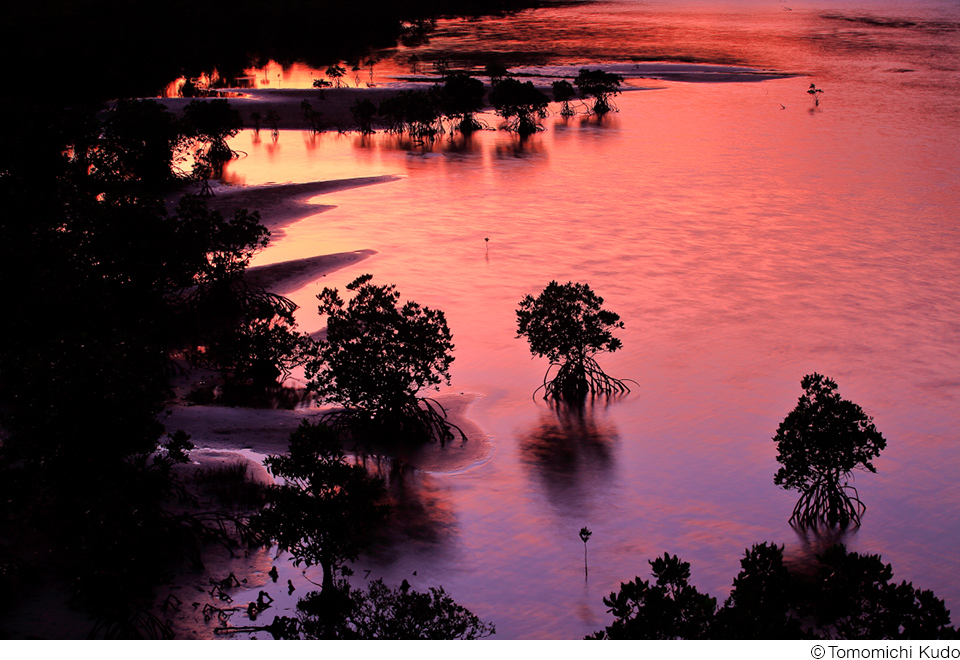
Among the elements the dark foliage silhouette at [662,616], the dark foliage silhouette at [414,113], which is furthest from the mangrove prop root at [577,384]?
the dark foliage silhouette at [414,113]

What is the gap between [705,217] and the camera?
44.2 meters

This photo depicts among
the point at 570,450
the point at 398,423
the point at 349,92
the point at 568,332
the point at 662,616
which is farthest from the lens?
the point at 349,92

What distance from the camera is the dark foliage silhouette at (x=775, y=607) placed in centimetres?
1085

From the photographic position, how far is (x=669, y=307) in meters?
32.3

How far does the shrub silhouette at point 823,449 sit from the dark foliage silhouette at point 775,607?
145 inches

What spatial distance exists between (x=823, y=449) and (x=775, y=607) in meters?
6.69

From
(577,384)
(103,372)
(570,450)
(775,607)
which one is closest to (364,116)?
(577,384)

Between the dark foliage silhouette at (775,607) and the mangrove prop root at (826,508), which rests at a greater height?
the dark foliage silhouette at (775,607)

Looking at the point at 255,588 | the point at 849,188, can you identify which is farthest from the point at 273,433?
the point at 849,188

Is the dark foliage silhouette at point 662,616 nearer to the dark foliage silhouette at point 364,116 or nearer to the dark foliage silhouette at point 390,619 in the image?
the dark foliage silhouette at point 390,619

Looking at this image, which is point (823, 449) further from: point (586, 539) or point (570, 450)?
point (570, 450)

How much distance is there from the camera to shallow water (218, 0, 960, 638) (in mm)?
18422

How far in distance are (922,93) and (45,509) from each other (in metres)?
82.7

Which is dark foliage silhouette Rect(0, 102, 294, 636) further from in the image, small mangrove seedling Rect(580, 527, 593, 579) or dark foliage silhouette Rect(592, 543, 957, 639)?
dark foliage silhouette Rect(592, 543, 957, 639)
